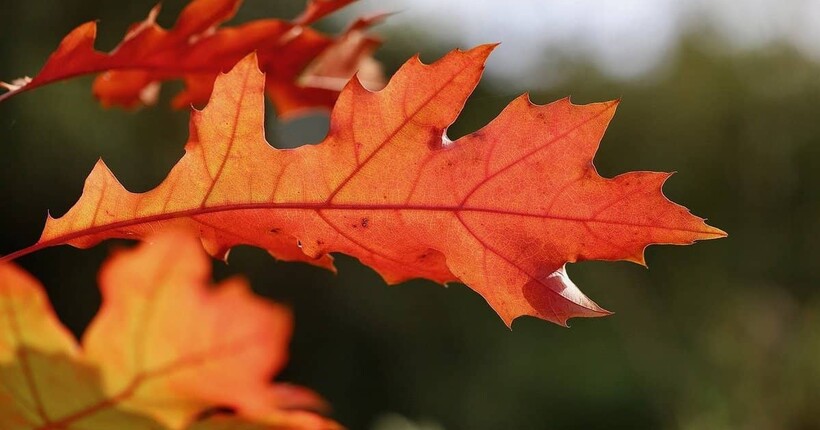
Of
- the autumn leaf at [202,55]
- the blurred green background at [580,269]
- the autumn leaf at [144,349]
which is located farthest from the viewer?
the blurred green background at [580,269]

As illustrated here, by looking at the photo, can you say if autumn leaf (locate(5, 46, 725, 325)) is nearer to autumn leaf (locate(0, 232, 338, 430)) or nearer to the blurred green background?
autumn leaf (locate(0, 232, 338, 430))

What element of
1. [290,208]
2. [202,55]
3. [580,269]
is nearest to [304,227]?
[290,208]

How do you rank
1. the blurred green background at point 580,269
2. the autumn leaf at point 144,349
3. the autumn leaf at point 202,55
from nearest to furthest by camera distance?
the autumn leaf at point 144,349
the autumn leaf at point 202,55
the blurred green background at point 580,269

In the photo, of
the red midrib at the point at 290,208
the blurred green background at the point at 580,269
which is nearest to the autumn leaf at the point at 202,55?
the red midrib at the point at 290,208

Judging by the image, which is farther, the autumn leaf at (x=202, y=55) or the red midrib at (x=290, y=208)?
the autumn leaf at (x=202, y=55)

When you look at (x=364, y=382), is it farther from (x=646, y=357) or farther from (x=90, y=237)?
(x=90, y=237)

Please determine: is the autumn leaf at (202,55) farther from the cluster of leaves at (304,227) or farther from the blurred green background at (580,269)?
the blurred green background at (580,269)

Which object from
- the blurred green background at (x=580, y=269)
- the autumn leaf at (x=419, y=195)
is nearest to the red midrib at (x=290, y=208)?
the autumn leaf at (x=419, y=195)

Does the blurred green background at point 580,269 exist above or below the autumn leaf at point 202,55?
below

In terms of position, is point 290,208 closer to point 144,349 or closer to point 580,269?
point 144,349
